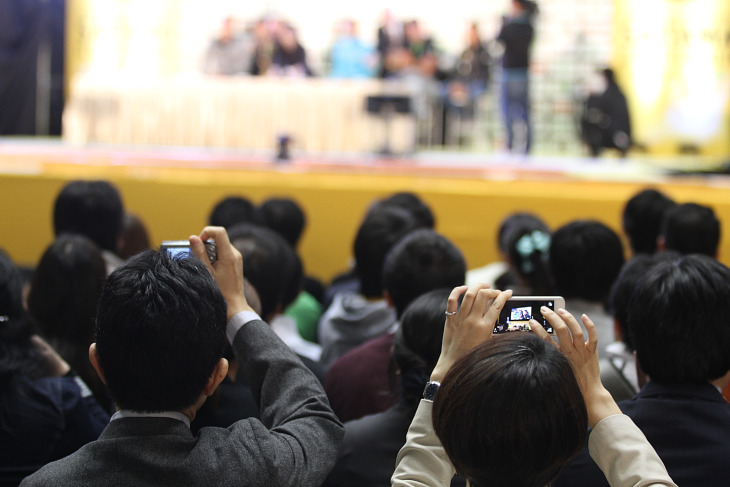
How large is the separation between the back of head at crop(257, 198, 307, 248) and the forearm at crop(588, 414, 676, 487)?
2522 millimetres

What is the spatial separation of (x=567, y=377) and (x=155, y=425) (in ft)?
1.65

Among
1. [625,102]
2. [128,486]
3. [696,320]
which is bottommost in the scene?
[128,486]

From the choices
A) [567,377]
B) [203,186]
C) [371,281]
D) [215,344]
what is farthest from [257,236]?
[203,186]

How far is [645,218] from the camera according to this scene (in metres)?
3.20

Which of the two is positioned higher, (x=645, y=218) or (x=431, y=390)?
(x=645, y=218)

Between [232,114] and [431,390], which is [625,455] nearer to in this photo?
[431,390]

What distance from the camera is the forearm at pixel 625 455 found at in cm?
106

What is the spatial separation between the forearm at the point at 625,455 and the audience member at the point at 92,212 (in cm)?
212

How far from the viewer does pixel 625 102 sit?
26.2 feet

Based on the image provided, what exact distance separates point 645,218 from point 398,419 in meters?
1.99

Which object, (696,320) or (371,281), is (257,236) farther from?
(696,320)

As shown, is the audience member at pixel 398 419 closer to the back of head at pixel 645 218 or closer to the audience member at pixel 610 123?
the back of head at pixel 645 218

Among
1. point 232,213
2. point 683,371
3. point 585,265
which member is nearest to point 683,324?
point 683,371

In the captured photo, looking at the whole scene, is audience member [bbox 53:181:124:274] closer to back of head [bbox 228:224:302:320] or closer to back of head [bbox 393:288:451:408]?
back of head [bbox 228:224:302:320]
